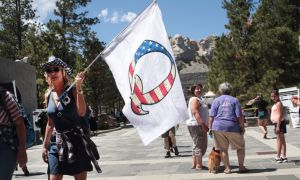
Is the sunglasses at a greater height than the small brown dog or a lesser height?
greater

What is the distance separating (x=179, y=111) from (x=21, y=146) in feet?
7.23

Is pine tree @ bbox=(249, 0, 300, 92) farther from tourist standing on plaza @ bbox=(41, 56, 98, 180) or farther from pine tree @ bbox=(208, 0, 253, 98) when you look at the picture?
tourist standing on plaza @ bbox=(41, 56, 98, 180)

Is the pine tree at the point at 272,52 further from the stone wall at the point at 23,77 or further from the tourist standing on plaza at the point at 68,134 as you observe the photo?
the tourist standing on plaza at the point at 68,134

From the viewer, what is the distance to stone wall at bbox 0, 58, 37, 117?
21203mm

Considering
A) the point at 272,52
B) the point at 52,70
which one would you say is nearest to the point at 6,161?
the point at 52,70

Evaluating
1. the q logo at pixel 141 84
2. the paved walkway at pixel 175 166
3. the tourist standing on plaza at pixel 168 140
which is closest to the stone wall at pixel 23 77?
the paved walkway at pixel 175 166

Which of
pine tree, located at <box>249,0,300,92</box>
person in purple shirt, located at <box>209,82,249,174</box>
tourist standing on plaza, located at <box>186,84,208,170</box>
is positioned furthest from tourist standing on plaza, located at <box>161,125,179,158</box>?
pine tree, located at <box>249,0,300,92</box>

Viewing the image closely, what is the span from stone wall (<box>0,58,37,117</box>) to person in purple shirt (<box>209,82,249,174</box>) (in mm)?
12841

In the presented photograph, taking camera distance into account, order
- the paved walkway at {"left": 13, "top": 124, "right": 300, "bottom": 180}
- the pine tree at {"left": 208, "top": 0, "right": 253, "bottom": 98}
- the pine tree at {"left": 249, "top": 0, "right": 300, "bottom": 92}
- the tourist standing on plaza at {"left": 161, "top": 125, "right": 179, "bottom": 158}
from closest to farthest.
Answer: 1. the paved walkway at {"left": 13, "top": 124, "right": 300, "bottom": 180}
2. the tourist standing on plaza at {"left": 161, "top": 125, "right": 179, "bottom": 158}
3. the pine tree at {"left": 249, "top": 0, "right": 300, "bottom": 92}
4. the pine tree at {"left": 208, "top": 0, "right": 253, "bottom": 98}

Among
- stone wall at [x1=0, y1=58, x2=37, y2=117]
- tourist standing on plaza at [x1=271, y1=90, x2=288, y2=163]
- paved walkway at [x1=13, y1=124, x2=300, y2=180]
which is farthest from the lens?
stone wall at [x1=0, y1=58, x2=37, y2=117]

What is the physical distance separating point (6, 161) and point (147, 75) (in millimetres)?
2104

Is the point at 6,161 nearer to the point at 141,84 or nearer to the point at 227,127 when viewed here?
the point at 141,84

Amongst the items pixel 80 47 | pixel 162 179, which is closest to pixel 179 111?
pixel 162 179

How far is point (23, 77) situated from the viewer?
23.8 metres
